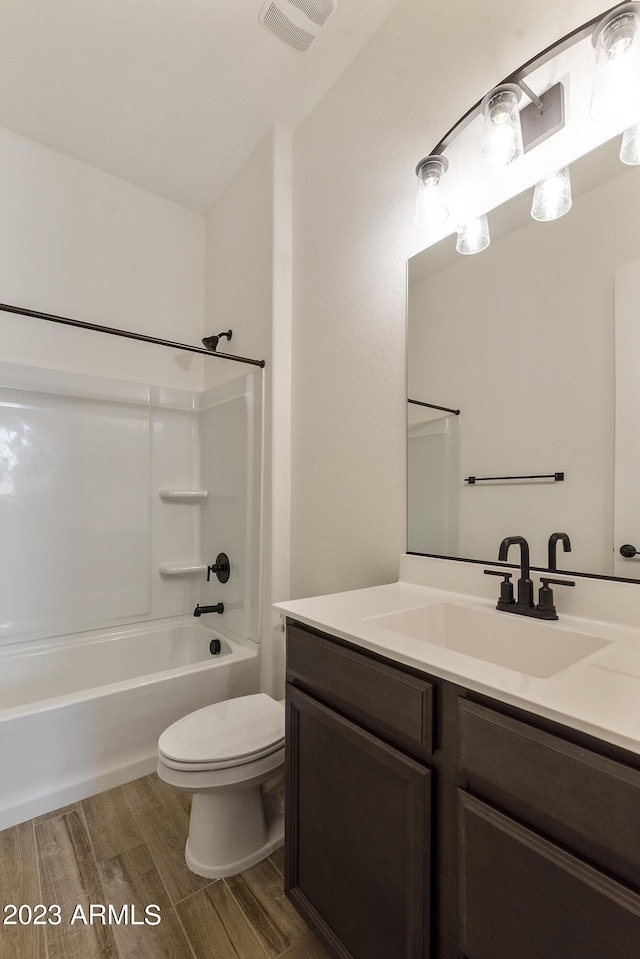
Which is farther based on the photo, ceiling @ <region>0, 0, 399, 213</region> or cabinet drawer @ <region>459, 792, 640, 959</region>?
ceiling @ <region>0, 0, 399, 213</region>

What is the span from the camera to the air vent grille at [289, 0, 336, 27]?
62.2 inches

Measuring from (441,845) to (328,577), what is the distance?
112 centimetres

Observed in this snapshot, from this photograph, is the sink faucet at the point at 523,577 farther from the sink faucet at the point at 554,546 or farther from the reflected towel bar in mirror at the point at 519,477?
the reflected towel bar in mirror at the point at 519,477

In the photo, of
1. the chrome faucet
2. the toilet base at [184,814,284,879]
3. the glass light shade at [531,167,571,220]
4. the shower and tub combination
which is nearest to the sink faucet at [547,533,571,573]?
the chrome faucet

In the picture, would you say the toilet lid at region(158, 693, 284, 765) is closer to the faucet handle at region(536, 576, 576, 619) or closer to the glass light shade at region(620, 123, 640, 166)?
the faucet handle at region(536, 576, 576, 619)

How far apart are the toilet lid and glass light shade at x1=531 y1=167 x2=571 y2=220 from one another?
1.68 metres

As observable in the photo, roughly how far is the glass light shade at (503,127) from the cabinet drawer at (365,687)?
129cm

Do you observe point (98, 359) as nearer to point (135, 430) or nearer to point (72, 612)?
point (135, 430)

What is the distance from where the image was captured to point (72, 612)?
2.29m

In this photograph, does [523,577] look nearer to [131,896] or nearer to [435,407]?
[435,407]

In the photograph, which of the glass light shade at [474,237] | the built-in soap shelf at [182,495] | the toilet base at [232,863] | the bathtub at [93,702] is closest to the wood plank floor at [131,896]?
the toilet base at [232,863]

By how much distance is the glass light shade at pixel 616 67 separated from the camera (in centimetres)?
98

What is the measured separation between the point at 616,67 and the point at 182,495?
7.74 ft

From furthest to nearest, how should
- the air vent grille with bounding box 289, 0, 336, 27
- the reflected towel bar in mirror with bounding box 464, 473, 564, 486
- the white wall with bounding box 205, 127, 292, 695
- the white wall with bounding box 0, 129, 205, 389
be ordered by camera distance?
the white wall with bounding box 0, 129, 205, 389 → the white wall with bounding box 205, 127, 292, 695 → the air vent grille with bounding box 289, 0, 336, 27 → the reflected towel bar in mirror with bounding box 464, 473, 564, 486
